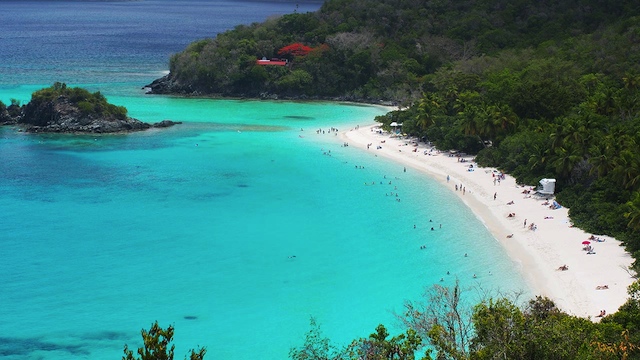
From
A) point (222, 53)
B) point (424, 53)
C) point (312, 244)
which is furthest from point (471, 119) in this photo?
point (222, 53)

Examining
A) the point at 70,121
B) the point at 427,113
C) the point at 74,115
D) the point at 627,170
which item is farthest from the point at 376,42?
the point at 627,170

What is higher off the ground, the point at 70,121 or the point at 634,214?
the point at 634,214

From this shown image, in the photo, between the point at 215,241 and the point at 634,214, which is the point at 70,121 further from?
the point at 634,214

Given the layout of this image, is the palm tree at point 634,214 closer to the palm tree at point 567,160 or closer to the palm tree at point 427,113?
the palm tree at point 567,160

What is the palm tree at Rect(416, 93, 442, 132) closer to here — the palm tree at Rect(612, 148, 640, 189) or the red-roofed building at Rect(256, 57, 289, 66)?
the palm tree at Rect(612, 148, 640, 189)

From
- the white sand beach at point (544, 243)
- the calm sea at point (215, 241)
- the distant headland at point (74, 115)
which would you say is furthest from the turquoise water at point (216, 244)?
the distant headland at point (74, 115)

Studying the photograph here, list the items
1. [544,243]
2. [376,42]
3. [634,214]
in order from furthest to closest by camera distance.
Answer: [376,42] < [544,243] < [634,214]

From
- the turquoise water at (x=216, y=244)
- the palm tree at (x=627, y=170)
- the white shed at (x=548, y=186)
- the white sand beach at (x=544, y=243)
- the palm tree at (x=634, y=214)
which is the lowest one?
the turquoise water at (x=216, y=244)
